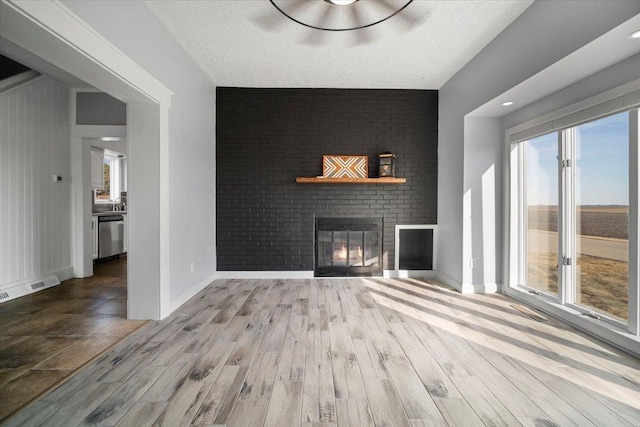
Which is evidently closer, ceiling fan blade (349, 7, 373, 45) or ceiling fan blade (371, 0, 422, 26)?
ceiling fan blade (371, 0, 422, 26)

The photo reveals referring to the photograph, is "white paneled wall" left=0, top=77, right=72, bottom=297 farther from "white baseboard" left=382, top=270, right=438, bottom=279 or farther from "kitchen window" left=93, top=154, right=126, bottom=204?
"white baseboard" left=382, top=270, right=438, bottom=279

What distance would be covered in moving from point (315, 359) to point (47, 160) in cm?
435

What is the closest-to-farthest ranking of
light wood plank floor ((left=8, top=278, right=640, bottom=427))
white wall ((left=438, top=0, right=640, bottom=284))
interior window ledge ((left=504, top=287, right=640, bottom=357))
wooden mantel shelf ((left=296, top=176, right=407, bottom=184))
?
1. light wood plank floor ((left=8, top=278, right=640, bottom=427))
2. white wall ((left=438, top=0, right=640, bottom=284))
3. interior window ledge ((left=504, top=287, right=640, bottom=357))
4. wooden mantel shelf ((left=296, top=176, right=407, bottom=184))

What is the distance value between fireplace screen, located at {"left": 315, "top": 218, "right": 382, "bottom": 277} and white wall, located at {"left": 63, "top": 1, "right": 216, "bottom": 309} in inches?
62.5

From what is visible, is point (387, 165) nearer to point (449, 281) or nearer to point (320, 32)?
point (449, 281)

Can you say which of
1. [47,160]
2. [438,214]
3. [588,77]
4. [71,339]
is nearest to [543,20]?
[588,77]

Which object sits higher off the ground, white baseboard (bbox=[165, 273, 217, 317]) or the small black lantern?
the small black lantern

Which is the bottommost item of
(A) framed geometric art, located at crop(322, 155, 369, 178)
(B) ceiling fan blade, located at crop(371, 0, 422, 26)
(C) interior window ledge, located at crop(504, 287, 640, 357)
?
(C) interior window ledge, located at crop(504, 287, 640, 357)

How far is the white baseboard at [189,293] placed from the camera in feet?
10.3

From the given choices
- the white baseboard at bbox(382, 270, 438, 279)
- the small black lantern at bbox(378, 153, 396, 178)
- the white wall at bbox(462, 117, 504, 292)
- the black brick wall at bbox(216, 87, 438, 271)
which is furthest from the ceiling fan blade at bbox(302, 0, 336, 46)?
the white baseboard at bbox(382, 270, 438, 279)

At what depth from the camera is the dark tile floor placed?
1.86 m

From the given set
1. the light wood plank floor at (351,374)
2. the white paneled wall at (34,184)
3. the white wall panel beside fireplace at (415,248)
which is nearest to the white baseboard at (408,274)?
the white wall panel beside fireplace at (415,248)

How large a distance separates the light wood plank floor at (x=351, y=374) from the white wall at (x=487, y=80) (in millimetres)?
1196

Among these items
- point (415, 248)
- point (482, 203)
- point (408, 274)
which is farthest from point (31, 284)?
point (482, 203)
